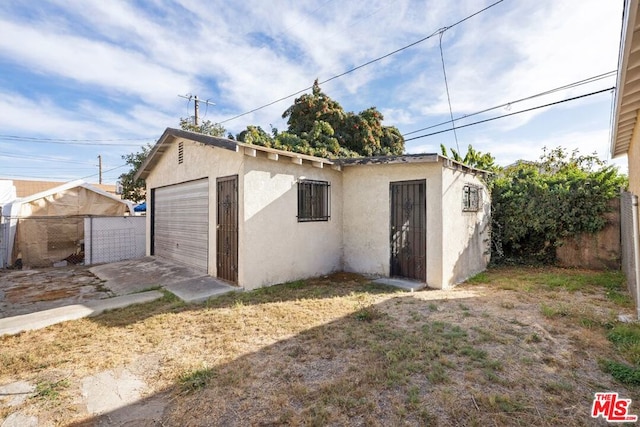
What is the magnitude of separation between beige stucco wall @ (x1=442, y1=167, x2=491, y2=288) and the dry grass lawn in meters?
1.37

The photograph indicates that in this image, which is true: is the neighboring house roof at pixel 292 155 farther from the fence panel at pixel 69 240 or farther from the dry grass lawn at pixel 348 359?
the fence panel at pixel 69 240

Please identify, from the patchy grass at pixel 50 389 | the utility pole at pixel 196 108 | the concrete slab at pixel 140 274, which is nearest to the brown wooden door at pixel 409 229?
the concrete slab at pixel 140 274

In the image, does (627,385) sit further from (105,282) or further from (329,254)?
(105,282)

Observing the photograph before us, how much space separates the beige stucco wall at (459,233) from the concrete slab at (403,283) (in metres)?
0.57

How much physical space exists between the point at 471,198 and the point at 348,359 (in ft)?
21.6

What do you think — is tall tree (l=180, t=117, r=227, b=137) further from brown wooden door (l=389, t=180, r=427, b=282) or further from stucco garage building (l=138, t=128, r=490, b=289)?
brown wooden door (l=389, t=180, r=427, b=282)

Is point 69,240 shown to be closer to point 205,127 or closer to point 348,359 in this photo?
point 205,127

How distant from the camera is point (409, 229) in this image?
23.7 ft

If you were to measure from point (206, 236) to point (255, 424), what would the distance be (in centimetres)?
596

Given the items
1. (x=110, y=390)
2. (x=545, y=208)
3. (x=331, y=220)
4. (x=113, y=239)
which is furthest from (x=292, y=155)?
(x=113, y=239)

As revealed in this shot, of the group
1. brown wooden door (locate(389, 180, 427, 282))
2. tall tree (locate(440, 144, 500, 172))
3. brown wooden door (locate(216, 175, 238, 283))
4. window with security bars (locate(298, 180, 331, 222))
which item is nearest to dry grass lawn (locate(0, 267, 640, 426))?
brown wooden door (locate(216, 175, 238, 283))

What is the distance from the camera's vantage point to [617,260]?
8.67 meters

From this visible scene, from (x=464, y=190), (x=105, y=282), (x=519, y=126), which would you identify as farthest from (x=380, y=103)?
(x=105, y=282)

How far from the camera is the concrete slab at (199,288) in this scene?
5.86m
